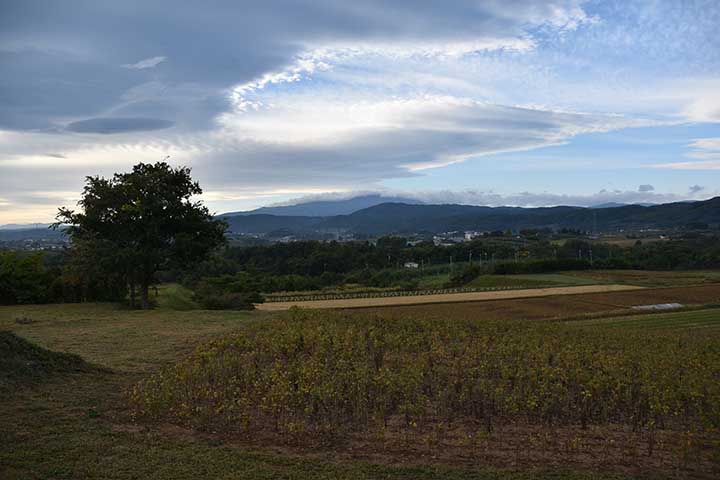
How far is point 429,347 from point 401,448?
783cm

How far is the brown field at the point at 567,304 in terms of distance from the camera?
118ft

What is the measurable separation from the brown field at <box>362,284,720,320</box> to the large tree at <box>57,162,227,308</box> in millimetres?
13151

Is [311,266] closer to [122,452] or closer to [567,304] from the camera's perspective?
[567,304]

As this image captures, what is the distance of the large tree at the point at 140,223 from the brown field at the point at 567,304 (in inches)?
518

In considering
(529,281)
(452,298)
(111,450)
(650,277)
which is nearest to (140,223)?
(111,450)

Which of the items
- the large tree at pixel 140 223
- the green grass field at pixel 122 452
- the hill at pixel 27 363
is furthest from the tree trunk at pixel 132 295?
the hill at pixel 27 363

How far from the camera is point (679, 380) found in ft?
34.9

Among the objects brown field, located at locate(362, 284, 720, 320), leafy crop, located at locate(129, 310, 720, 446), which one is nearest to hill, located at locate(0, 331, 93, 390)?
leafy crop, located at locate(129, 310, 720, 446)

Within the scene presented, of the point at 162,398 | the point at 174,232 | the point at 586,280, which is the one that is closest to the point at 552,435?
the point at 162,398

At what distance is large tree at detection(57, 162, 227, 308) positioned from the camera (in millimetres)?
27203

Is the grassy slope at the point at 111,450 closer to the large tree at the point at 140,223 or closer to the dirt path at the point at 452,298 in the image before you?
the large tree at the point at 140,223

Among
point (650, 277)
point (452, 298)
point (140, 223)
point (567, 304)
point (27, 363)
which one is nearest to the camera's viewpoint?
point (27, 363)

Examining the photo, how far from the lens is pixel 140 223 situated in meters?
28.0

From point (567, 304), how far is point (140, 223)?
91.3 ft
